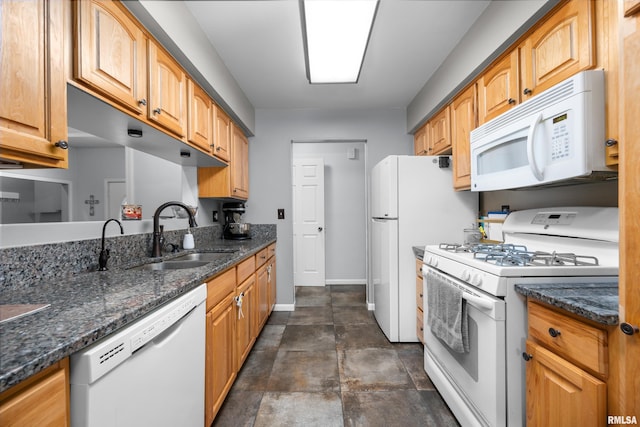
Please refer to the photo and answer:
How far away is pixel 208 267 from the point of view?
114cm

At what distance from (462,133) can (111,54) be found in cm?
189

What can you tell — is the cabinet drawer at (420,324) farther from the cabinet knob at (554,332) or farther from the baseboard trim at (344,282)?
the baseboard trim at (344,282)

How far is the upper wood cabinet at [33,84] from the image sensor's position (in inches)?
24.4

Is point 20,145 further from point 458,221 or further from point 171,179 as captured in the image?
point 458,221

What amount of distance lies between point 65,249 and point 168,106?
732 millimetres

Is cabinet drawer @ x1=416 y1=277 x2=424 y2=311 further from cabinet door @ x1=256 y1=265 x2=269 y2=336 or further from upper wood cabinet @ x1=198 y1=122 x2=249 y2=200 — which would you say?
upper wood cabinet @ x1=198 y1=122 x2=249 y2=200

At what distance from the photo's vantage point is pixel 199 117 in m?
1.61

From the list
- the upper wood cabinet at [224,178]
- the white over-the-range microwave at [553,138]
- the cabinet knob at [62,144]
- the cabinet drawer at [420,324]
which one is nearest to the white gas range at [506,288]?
the white over-the-range microwave at [553,138]

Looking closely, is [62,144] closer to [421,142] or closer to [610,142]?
[610,142]

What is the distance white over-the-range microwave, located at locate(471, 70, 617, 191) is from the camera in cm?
91

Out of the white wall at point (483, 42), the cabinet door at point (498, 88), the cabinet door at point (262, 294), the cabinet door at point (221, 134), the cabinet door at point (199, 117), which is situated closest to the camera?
the white wall at point (483, 42)

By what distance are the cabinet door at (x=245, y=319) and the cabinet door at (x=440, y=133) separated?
1721mm

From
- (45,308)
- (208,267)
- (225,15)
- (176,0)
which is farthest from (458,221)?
(45,308)

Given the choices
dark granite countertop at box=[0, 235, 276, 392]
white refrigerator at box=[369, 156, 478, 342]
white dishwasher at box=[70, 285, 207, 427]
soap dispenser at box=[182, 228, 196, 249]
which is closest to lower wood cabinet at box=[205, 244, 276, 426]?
white dishwasher at box=[70, 285, 207, 427]
